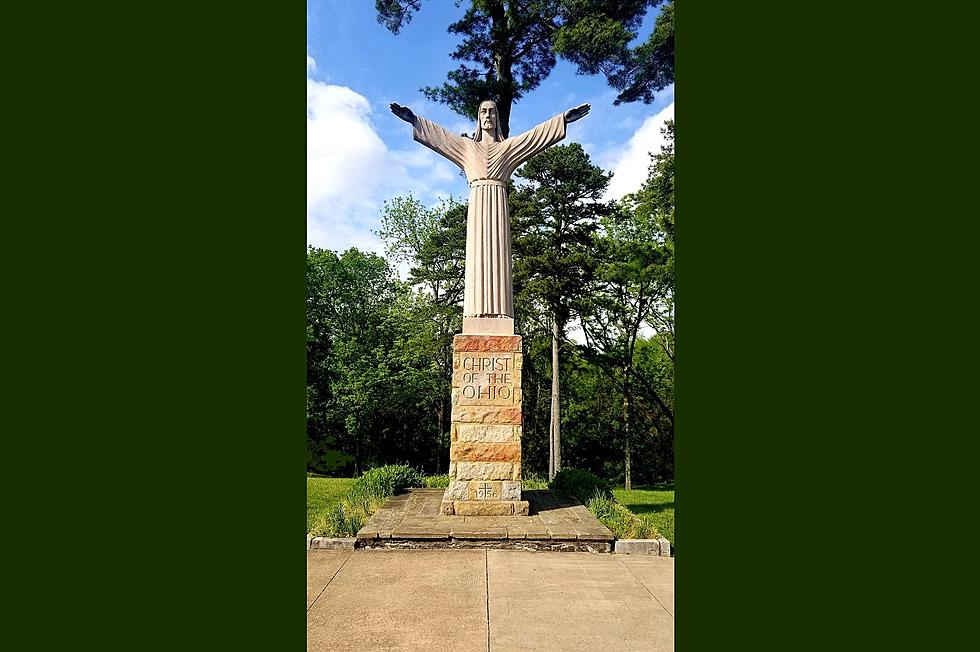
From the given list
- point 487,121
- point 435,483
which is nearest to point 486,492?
point 435,483

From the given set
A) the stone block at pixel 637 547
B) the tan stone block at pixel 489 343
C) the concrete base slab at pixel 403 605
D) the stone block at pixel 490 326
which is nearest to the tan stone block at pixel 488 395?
the tan stone block at pixel 489 343

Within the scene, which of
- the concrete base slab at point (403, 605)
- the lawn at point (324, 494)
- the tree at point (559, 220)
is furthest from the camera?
the tree at point (559, 220)

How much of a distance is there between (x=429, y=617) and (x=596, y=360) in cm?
1379

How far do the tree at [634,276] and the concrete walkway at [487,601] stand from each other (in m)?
11.5

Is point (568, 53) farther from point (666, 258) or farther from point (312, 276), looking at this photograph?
point (312, 276)

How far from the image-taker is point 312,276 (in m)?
19.0

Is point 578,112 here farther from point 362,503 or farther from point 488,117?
point 362,503

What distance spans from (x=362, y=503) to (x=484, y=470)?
5.82 feet

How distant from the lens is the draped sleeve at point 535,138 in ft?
22.6

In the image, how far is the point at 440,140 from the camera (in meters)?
6.89

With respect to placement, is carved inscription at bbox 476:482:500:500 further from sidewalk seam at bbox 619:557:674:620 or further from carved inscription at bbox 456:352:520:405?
sidewalk seam at bbox 619:557:674:620

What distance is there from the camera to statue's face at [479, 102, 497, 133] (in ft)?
23.2

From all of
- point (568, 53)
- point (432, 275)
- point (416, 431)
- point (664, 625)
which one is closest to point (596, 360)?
point (432, 275)

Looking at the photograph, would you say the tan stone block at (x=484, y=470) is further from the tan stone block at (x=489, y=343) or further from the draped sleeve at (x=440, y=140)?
the draped sleeve at (x=440, y=140)
